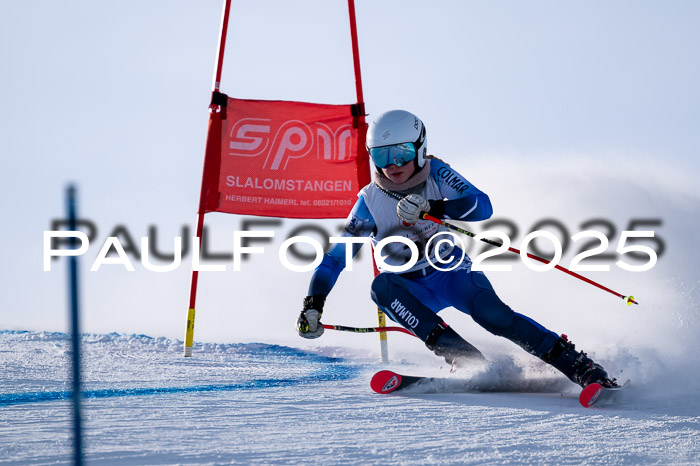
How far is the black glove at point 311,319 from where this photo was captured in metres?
3.90

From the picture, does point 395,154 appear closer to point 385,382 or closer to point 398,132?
point 398,132

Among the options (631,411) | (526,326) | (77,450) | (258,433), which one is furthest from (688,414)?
(77,450)

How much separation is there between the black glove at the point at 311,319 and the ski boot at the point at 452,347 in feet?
1.90

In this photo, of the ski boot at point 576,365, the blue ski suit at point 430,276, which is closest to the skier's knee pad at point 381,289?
the blue ski suit at point 430,276

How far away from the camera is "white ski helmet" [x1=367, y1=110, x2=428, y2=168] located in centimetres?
401

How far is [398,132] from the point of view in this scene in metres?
4.02

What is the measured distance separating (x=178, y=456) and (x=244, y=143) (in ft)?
15.6

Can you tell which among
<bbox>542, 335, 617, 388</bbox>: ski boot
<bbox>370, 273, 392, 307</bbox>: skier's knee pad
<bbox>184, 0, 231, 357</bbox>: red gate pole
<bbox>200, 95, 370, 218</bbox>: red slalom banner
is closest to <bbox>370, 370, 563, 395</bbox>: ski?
<bbox>542, 335, 617, 388</bbox>: ski boot

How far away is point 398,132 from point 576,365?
146cm

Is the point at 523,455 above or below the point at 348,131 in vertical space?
below

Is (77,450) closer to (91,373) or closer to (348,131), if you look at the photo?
(91,373)

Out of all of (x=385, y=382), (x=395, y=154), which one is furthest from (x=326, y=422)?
(x=395, y=154)

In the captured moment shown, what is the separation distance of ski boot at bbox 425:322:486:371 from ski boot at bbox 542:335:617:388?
0.45 metres

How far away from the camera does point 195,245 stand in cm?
666
